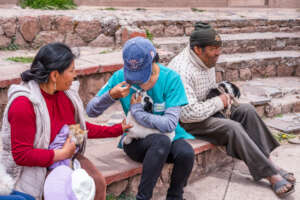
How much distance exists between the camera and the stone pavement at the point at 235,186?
11.0ft

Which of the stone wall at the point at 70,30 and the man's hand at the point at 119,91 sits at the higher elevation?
the stone wall at the point at 70,30

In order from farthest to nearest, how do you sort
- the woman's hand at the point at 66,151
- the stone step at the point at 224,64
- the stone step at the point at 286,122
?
the stone step at the point at 286,122, the stone step at the point at 224,64, the woman's hand at the point at 66,151

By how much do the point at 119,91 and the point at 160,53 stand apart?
97.8 inches

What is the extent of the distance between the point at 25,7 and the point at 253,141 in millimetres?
4758

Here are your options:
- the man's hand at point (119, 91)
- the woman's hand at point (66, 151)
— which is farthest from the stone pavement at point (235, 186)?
the woman's hand at point (66, 151)

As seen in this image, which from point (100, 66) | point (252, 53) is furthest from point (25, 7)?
point (252, 53)

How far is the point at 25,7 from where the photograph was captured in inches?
262

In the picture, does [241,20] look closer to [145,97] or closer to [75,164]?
[145,97]

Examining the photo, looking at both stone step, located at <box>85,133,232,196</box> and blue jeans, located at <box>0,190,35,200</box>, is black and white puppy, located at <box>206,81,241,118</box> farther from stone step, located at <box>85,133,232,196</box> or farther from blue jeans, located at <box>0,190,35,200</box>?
blue jeans, located at <box>0,190,35,200</box>

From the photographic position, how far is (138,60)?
2.57 meters

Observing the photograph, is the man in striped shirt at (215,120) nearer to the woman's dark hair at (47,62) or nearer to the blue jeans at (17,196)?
the woman's dark hair at (47,62)

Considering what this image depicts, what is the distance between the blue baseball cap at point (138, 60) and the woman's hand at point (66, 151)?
616 millimetres

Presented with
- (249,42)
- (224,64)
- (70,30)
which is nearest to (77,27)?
(70,30)

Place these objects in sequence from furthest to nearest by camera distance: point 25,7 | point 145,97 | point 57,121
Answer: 1. point 25,7
2. point 145,97
3. point 57,121
